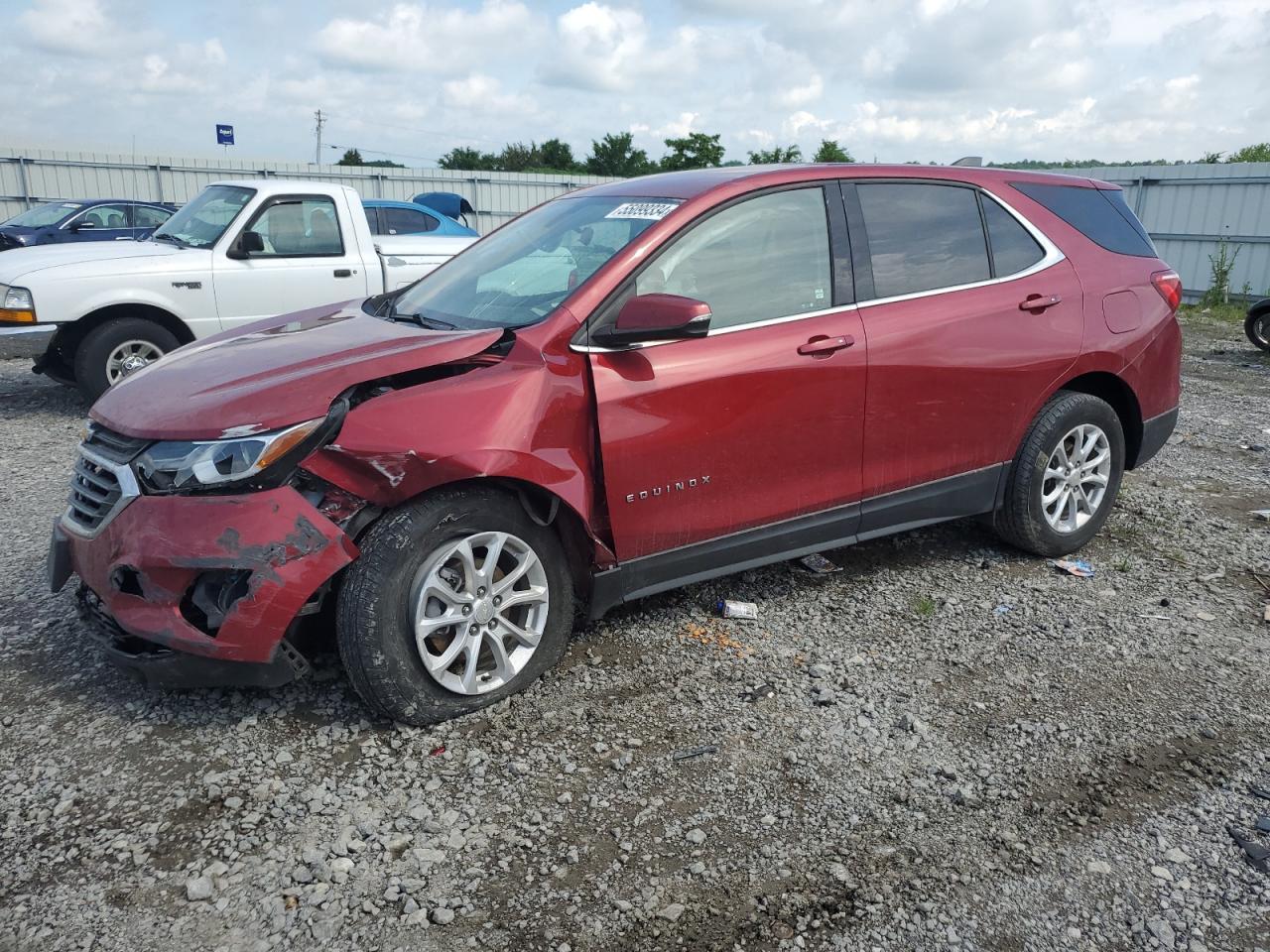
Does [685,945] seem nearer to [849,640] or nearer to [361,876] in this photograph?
[361,876]

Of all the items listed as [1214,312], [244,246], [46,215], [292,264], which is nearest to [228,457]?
[244,246]

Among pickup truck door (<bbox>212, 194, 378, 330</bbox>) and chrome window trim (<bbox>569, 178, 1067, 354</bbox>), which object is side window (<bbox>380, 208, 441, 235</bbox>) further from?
chrome window trim (<bbox>569, 178, 1067, 354</bbox>)

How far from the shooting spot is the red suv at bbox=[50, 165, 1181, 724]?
3.03m

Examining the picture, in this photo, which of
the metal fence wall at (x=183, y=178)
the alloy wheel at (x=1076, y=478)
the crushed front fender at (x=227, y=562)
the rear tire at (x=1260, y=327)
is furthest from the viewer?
the metal fence wall at (x=183, y=178)

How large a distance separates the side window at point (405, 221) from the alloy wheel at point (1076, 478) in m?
8.08

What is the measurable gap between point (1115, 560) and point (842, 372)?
2.10 meters

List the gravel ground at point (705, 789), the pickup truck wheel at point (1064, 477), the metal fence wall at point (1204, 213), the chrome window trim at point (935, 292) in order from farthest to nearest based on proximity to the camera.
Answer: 1. the metal fence wall at point (1204, 213)
2. the pickup truck wheel at point (1064, 477)
3. the chrome window trim at point (935, 292)
4. the gravel ground at point (705, 789)

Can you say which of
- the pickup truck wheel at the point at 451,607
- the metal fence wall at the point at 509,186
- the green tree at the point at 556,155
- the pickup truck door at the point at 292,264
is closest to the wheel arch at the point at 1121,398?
the pickup truck wheel at the point at 451,607

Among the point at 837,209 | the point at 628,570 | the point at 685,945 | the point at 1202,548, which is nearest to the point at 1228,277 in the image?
the point at 1202,548

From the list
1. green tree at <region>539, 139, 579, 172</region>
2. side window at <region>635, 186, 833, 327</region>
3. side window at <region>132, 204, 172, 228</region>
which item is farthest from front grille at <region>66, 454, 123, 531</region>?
green tree at <region>539, 139, 579, 172</region>

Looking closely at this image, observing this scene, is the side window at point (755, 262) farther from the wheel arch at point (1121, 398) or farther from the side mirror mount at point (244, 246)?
the side mirror mount at point (244, 246)

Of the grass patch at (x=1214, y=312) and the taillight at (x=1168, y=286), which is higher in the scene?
the taillight at (x=1168, y=286)

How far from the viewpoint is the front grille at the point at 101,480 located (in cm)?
312

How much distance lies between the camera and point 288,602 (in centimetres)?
299
